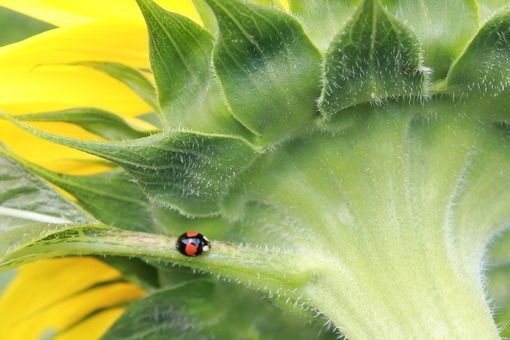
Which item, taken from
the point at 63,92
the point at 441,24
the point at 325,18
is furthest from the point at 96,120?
the point at 441,24

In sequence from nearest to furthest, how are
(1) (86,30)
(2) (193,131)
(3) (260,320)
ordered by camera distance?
(2) (193,131) → (1) (86,30) → (3) (260,320)

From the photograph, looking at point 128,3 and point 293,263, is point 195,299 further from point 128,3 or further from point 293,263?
point 128,3

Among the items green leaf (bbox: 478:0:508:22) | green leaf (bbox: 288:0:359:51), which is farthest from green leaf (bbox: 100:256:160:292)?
green leaf (bbox: 478:0:508:22)

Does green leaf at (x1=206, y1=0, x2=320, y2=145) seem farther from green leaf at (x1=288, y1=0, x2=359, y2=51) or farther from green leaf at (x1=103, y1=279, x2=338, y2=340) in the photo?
green leaf at (x1=103, y1=279, x2=338, y2=340)

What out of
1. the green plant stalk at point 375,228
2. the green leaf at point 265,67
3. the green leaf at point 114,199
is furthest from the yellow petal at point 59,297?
the green leaf at point 265,67

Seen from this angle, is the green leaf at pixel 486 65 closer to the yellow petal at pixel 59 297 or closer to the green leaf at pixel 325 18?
the green leaf at pixel 325 18

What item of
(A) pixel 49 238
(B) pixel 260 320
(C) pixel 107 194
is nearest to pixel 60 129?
(C) pixel 107 194

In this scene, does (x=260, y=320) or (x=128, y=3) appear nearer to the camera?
(x=128, y=3)
